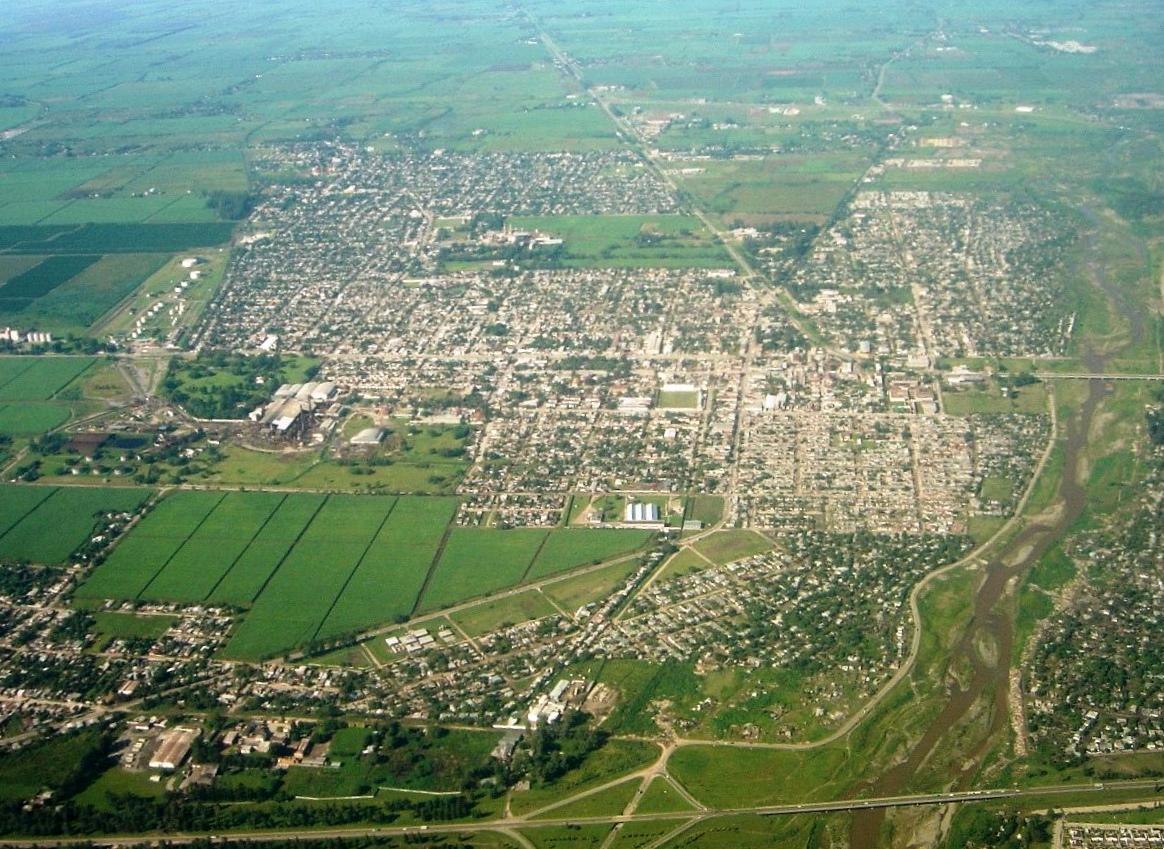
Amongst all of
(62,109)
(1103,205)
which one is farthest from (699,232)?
(62,109)

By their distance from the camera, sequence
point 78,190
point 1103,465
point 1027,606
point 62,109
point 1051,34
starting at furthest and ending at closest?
1. point 1051,34
2. point 62,109
3. point 78,190
4. point 1103,465
5. point 1027,606

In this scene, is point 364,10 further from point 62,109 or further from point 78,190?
point 78,190

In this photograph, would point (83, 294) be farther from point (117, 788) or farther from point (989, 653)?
point (989, 653)

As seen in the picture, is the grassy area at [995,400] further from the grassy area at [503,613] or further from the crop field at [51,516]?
the crop field at [51,516]

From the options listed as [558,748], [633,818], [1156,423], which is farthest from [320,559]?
[1156,423]

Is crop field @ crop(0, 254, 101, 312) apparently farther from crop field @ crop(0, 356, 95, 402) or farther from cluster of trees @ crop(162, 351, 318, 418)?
cluster of trees @ crop(162, 351, 318, 418)

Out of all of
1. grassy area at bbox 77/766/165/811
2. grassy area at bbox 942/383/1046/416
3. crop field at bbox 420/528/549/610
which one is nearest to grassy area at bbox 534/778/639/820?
crop field at bbox 420/528/549/610
